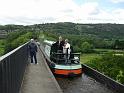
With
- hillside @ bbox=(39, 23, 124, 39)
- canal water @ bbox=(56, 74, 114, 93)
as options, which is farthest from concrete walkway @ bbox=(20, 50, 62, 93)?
hillside @ bbox=(39, 23, 124, 39)

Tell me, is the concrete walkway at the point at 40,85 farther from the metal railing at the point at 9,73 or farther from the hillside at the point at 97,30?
the hillside at the point at 97,30

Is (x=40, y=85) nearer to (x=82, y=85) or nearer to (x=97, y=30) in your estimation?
(x=82, y=85)

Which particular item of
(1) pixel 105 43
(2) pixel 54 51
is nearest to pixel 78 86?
(2) pixel 54 51

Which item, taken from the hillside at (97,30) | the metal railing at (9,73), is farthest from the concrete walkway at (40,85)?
the hillside at (97,30)

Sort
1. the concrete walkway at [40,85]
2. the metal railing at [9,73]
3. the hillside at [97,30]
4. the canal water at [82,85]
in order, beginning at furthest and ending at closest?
the hillside at [97,30], the canal water at [82,85], the concrete walkway at [40,85], the metal railing at [9,73]

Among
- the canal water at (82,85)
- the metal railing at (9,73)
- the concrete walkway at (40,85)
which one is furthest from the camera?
the canal water at (82,85)

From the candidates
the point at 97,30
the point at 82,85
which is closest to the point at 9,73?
the point at 82,85

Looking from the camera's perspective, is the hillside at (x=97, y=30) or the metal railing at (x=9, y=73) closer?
the metal railing at (x=9, y=73)

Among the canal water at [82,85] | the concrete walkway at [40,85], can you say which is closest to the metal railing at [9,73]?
the concrete walkway at [40,85]

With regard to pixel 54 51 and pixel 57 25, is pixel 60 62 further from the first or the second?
pixel 57 25

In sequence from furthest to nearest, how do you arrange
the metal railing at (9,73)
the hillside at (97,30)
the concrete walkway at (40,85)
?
the hillside at (97,30)
the concrete walkway at (40,85)
the metal railing at (9,73)

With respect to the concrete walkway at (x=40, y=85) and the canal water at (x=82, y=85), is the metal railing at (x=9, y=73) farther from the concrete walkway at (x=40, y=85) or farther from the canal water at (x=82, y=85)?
the canal water at (x=82, y=85)

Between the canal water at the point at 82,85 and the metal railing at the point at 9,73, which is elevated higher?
the metal railing at the point at 9,73

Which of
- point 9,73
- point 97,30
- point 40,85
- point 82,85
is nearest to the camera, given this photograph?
point 9,73
